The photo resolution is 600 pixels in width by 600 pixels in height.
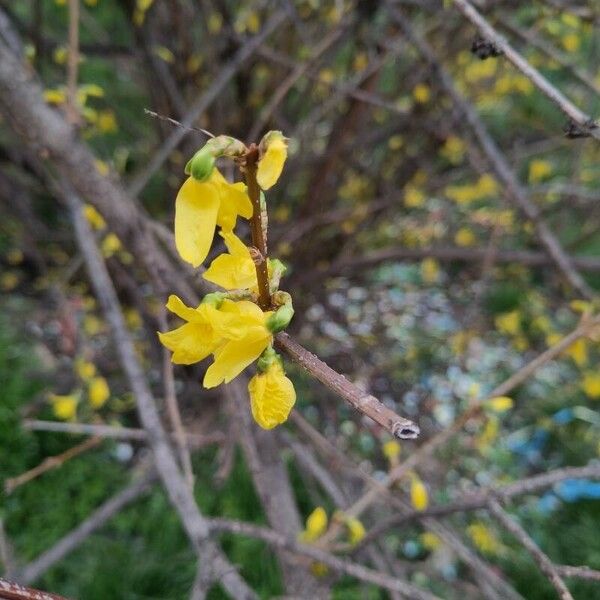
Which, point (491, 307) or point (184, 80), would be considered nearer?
point (184, 80)

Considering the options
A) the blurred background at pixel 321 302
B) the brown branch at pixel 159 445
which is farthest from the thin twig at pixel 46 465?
the brown branch at pixel 159 445

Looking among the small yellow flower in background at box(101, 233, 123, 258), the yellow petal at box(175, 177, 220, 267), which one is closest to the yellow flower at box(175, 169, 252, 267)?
the yellow petal at box(175, 177, 220, 267)

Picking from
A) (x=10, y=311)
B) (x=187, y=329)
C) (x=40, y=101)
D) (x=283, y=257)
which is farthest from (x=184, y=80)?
(x=187, y=329)

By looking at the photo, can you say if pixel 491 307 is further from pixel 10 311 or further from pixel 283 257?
pixel 10 311

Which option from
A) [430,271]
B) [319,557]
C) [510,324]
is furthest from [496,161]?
[430,271]

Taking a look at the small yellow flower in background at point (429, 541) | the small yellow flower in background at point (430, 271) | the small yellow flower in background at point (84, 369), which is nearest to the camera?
the small yellow flower in background at point (84, 369)

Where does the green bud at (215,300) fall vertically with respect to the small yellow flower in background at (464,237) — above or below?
below

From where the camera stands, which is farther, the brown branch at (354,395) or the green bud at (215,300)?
the green bud at (215,300)

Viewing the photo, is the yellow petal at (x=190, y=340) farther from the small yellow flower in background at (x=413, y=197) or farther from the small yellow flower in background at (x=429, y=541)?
the small yellow flower in background at (x=413, y=197)
